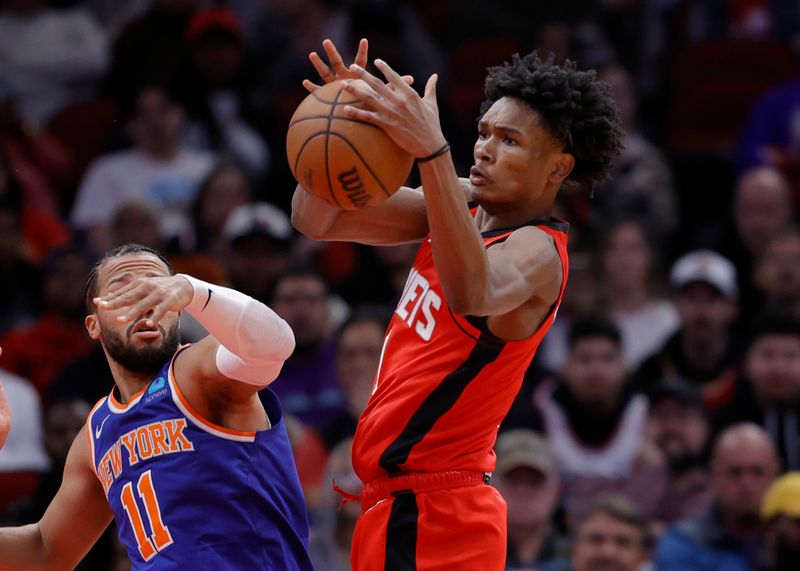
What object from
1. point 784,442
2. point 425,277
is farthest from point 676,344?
point 425,277

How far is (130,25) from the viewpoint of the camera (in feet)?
38.3

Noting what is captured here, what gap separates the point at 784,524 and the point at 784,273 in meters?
2.47

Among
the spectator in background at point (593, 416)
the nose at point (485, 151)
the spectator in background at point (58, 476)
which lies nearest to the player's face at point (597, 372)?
Answer: the spectator in background at point (593, 416)

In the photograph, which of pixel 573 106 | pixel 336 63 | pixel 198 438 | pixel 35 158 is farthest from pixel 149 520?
pixel 35 158

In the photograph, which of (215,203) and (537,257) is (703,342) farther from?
(537,257)

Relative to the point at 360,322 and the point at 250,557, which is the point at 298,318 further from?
the point at 250,557

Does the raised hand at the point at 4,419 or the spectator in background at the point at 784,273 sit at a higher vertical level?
the spectator in background at the point at 784,273

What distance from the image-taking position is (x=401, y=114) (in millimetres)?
4273

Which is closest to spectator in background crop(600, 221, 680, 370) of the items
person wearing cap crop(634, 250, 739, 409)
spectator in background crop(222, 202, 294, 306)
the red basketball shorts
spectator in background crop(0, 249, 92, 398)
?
person wearing cap crop(634, 250, 739, 409)

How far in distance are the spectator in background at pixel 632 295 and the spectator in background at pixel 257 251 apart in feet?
7.18

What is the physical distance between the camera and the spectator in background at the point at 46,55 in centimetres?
1154

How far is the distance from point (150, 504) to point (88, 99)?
779 centimetres

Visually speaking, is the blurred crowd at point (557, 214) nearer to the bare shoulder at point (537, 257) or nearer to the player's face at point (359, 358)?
the player's face at point (359, 358)

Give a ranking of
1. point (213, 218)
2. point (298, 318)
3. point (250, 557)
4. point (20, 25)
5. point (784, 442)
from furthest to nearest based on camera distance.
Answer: point (20, 25) → point (213, 218) → point (298, 318) → point (784, 442) → point (250, 557)
